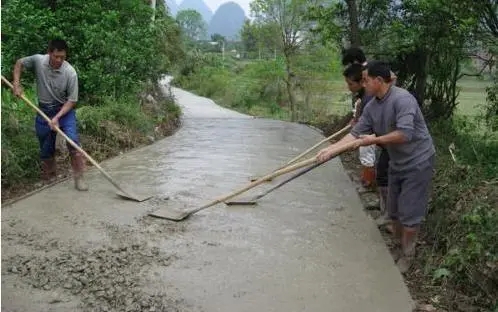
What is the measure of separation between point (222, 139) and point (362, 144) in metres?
7.34

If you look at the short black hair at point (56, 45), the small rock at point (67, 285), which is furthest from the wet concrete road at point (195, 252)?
the short black hair at point (56, 45)

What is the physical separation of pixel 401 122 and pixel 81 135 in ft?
16.6

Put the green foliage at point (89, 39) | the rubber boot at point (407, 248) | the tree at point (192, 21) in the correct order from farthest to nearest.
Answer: the tree at point (192, 21) < the green foliage at point (89, 39) < the rubber boot at point (407, 248)

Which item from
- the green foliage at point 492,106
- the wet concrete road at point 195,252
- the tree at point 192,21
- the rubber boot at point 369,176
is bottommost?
the wet concrete road at point 195,252

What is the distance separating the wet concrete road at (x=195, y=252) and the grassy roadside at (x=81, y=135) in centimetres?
44

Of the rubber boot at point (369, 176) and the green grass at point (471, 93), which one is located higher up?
the green grass at point (471, 93)

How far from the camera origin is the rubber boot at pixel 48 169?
621 centimetres

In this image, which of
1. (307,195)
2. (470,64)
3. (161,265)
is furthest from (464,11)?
(161,265)

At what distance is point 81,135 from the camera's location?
7.64m

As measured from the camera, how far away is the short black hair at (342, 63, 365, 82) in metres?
5.44

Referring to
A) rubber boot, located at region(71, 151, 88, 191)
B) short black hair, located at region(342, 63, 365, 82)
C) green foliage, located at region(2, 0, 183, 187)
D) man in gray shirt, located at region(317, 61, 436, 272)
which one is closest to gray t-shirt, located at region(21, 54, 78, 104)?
rubber boot, located at region(71, 151, 88, 191)

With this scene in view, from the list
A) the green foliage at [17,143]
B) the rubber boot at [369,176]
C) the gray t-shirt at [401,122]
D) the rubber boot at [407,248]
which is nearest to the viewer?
the gray t-shirt at [401,122]

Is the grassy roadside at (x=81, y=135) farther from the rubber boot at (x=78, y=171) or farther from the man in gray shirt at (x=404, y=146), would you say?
the man in gray shirt at (x=404, y=146)

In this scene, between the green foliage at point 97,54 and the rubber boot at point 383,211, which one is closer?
the rubber boot at point 383,211
